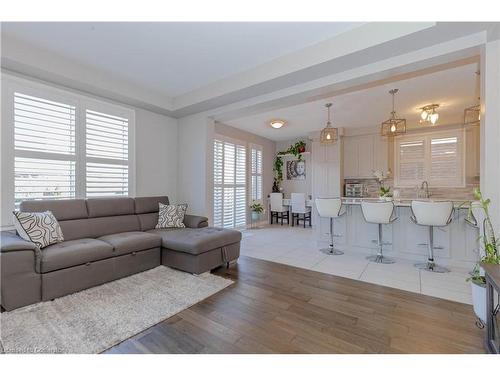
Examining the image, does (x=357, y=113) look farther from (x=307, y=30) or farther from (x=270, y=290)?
(x=270, y=290)

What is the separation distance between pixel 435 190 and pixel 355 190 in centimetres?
175

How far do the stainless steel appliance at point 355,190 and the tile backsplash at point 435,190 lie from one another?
0.09 meters

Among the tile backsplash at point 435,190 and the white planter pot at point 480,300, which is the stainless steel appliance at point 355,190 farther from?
the white planter pot at point 480,300

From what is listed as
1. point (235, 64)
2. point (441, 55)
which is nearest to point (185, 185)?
point (235, 64)

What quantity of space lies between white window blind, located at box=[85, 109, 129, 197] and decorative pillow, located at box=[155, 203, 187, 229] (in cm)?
75

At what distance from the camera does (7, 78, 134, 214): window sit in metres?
2.93

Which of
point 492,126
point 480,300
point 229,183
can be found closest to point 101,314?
point 480,300

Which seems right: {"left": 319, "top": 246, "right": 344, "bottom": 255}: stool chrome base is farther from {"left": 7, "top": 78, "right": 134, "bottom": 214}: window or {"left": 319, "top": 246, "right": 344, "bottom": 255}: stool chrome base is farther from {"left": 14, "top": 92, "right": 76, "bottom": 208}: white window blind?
{"left": 14, "top": 92, "right": 76, "bottom": 208}: white window blind

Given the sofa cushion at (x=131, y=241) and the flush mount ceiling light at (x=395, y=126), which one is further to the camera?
the flush mount ceiling light at (x=395, y=126)

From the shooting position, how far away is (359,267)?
349 cm

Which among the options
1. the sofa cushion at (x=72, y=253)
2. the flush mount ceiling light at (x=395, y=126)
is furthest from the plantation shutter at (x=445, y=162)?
the sofa cushion at (x=72, y=253)

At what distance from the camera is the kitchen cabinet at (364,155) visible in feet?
20.2

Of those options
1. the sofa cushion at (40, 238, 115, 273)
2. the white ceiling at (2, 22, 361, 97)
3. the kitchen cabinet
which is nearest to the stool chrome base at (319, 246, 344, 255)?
the kitchen cabinet

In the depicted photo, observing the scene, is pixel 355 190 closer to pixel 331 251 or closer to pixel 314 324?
pixel 331 251
